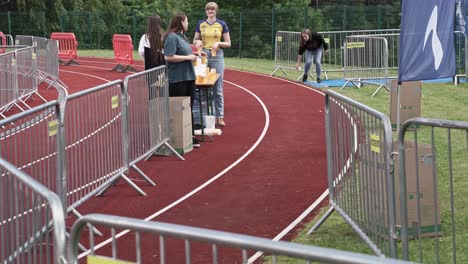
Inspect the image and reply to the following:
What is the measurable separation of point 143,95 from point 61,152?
3571 millimetres

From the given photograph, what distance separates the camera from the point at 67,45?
39.5 m

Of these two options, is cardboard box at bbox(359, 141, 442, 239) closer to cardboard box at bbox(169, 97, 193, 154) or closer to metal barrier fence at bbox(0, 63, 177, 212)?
metal barrier fence at bbox(0, 63, 177, 212)

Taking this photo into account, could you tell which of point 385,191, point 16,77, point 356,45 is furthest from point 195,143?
point 356,45

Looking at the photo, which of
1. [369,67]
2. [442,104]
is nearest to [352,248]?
[442,104]

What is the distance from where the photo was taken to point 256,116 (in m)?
20.1

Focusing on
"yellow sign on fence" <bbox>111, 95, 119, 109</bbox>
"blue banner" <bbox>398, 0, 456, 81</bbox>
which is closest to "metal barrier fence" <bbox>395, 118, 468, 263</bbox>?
"blue banner" <bbox>398, 0, 456, 81</bbox>

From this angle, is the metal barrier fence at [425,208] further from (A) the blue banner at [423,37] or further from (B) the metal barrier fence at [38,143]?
(B) the metal barrier fence at [38,143]

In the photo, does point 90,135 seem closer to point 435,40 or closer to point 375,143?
point 435,40

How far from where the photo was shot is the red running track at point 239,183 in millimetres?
10000

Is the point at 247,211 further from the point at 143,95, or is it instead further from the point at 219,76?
the point at 219,76

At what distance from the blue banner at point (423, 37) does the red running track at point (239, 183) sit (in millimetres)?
1959

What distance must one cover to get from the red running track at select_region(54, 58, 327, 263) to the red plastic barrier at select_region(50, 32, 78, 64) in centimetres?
1944

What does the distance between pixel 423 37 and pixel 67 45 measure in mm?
30963

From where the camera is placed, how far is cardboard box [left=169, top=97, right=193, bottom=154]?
552 inches
